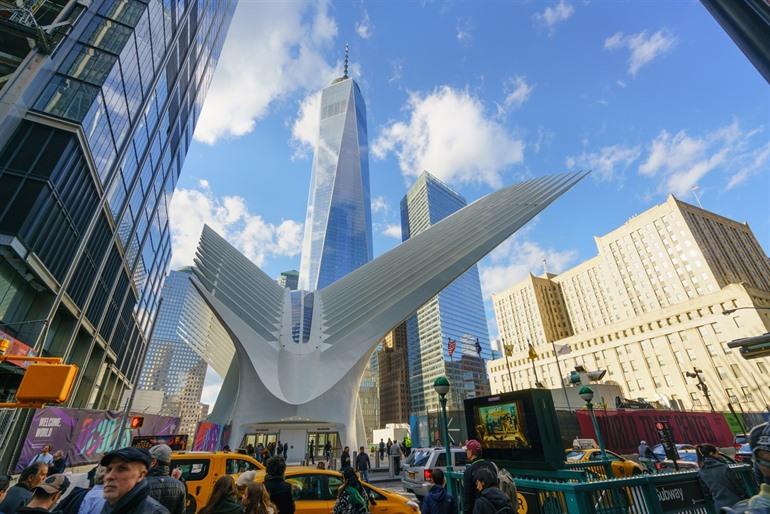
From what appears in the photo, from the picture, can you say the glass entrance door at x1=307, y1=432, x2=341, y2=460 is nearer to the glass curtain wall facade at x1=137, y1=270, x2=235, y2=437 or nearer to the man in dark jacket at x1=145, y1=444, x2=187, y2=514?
the man in dark jacket at x1=145, y1=444, x2=187, y2=514

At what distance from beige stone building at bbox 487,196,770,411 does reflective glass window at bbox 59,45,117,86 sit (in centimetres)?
6992

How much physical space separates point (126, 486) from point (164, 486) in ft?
5.87

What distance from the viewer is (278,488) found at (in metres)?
4.38

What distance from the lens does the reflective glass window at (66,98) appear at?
14758 mm

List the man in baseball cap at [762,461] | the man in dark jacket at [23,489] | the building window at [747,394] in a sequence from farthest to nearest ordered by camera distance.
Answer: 1. the building window at [747,394]
2. the man in dark jacket at [23,489]
3. the man in baseball cap at [762,461]

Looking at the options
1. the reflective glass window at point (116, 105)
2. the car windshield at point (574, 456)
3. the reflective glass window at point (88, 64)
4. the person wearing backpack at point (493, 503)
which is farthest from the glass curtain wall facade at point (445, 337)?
the person wearing backpack at point (493, 503)

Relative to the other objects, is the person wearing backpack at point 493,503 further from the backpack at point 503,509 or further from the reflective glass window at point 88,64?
the reflective glass window at point 88,64

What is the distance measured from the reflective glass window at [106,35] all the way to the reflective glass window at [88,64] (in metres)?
0.43

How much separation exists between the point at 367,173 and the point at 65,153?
127 m

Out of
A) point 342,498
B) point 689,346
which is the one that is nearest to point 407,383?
point 689,346

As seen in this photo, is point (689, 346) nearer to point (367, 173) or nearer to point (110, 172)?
point (110, 172)

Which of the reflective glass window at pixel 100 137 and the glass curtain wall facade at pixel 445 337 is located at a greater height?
the glass curtain wall facade at pixel 445 337

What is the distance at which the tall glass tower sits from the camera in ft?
384

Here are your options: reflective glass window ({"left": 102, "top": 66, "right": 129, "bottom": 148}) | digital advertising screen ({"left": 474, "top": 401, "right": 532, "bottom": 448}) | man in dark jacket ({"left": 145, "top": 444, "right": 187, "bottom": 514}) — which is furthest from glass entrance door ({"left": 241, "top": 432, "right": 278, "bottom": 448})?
man in dark jacket ({"left": 145, "top": 444, "right": 187, "bottom": 514})
